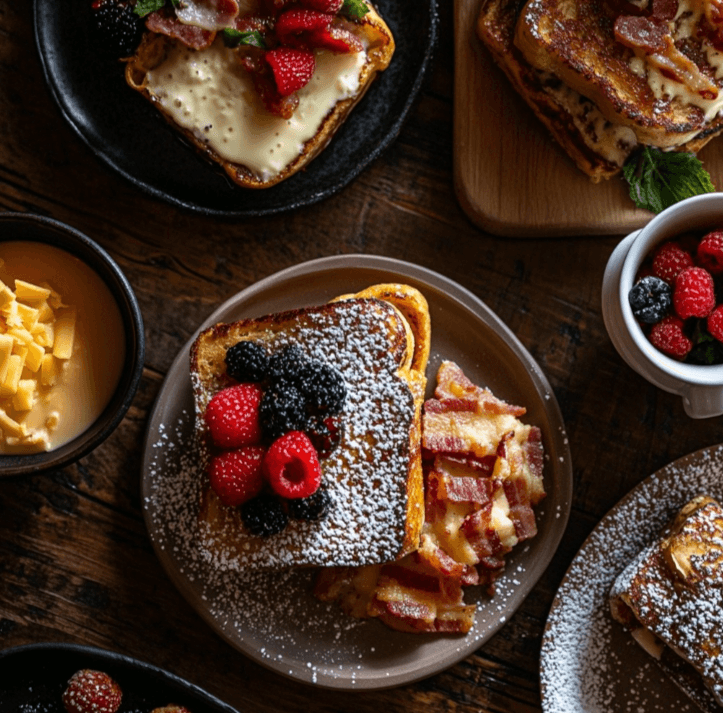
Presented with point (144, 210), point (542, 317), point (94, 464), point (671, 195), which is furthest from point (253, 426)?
point (671, 195)

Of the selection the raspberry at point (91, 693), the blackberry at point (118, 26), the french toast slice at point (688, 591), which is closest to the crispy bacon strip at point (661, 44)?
the french toast slice at point (688, 591)

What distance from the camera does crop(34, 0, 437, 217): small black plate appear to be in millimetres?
1999

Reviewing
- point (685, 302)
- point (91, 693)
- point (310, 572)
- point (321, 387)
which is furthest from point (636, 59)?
point (91, 693)

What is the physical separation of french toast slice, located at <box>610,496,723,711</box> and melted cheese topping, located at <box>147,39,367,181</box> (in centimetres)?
128

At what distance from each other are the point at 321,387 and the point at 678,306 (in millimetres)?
788

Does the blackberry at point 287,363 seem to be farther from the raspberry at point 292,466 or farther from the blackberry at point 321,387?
the raspberry at point 292,466

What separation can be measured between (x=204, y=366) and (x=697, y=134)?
1269 millimetres

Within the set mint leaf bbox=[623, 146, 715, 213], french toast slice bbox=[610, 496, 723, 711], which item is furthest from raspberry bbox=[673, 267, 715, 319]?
french toast slice bbox=[610, 496, 723, 711]

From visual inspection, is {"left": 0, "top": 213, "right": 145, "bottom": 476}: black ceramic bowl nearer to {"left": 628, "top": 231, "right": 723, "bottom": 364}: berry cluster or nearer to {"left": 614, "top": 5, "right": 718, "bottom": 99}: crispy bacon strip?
{"left": 628, "top": 231, "right": 723, "bottom": 364}: berry cluster

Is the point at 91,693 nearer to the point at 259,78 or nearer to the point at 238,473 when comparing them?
the point at 238,473

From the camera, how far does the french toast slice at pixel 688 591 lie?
6.48ft

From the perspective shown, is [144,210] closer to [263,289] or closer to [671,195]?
[263,289]

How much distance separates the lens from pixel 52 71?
1979 mm

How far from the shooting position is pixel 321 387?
1.80 m
